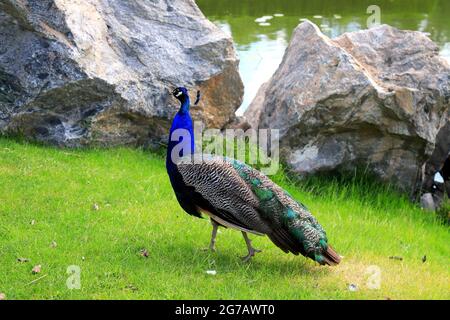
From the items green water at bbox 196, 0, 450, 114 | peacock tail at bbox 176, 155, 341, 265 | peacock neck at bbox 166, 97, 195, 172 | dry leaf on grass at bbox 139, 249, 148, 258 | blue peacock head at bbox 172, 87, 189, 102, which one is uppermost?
blue peacock head at bbox 172, 87, 189, 102

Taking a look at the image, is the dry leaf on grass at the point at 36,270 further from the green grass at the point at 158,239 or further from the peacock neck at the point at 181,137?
the peacock neck at the point at 181,137

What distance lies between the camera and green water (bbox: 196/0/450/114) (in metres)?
14.1

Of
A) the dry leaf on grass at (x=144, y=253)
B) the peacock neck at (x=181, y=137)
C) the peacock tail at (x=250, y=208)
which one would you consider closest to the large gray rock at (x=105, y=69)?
the peacock neck at (x=181, y=137)

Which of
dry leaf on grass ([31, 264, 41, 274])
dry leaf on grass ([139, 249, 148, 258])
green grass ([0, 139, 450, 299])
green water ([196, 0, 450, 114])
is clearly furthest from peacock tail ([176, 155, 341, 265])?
green water ([196, 0, 450, 114])

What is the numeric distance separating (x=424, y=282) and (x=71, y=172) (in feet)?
10.7

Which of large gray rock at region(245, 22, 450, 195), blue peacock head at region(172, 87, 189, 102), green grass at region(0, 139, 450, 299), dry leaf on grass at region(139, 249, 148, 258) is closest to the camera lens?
green grass at region(0, 139, 450, 299)

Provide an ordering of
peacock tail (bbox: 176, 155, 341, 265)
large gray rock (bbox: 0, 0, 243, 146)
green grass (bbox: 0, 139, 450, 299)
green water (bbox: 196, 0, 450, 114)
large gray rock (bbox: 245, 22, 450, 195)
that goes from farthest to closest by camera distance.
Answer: green water (bbox: 196, 0, 450, 114)
large gray rock (bbox: 245, 22, 450, 195)
large gray rock (bbox: 0, 0, 243, 146)
peacock tail (bbox: 176, 155, 341, 265)
green grass (bbox: 0, 139, 450, 299)

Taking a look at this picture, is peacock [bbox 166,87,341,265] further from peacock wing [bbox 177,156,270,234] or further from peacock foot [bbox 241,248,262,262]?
peacock foot [bbox 241,248,262,262]

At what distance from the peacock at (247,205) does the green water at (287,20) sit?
7274 mm

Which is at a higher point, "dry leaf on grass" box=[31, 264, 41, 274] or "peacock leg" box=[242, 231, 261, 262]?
"dry leaf on grass" box=[31, 264, 41, 274]

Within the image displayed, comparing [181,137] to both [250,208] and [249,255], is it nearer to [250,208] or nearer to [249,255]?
[250,208]

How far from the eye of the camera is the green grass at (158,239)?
5305 mm

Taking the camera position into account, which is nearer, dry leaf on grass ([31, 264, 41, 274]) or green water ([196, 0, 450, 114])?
dry leaf on grass ([31, 264, 41, 274])

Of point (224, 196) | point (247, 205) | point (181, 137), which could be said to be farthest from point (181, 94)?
point (247, 205)
